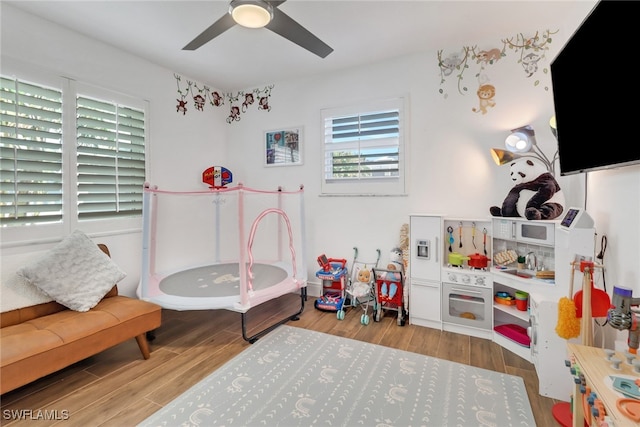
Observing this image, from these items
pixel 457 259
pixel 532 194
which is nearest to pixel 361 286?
pixel 457 259

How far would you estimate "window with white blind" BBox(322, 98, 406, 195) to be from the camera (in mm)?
3287

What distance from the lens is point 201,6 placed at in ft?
7.54

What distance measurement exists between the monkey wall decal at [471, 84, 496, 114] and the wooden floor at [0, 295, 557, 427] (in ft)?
7.12

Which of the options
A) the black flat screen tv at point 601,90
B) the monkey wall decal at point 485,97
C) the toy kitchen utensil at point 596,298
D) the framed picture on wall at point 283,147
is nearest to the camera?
the black flat screen tv at point 601,90

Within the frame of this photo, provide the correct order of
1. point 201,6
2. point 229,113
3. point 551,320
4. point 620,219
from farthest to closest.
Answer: point 229,113 < point 201,6 < point 551,320 < point 620,219

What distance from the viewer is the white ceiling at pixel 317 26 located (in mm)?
2316

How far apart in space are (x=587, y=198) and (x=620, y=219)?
0.63 m

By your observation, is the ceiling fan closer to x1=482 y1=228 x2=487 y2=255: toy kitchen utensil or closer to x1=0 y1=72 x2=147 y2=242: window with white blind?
x1=0 y1=72 x2=147 y2=242: window with white blind

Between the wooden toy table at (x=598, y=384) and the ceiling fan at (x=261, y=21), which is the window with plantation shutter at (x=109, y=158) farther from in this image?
the wooden toy table at (x=598, y=384)

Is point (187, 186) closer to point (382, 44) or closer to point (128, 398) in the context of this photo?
point (128, 398)

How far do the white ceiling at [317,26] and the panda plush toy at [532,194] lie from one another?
112cm

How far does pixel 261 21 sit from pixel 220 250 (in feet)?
9.50

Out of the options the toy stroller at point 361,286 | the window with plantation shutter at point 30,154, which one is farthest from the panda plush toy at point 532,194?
the window with plantation shutter at point 30,154

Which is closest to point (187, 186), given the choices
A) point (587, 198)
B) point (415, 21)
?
point (415, 21)
